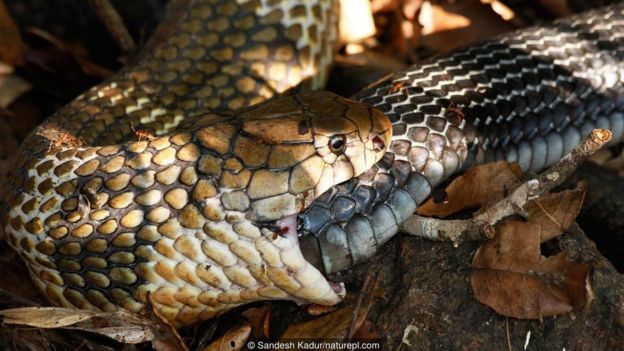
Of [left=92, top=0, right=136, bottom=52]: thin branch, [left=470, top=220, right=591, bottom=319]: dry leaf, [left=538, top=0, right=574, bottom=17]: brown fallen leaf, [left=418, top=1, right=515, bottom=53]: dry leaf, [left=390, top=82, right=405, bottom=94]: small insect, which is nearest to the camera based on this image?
[left=470, top=220, right=591, bottom=319]: dry leaf

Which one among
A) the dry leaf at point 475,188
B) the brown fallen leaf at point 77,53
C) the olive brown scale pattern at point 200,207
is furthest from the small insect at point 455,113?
the brown fallen leaf at point 77,53

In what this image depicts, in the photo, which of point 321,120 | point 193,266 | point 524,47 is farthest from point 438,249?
point 524,47

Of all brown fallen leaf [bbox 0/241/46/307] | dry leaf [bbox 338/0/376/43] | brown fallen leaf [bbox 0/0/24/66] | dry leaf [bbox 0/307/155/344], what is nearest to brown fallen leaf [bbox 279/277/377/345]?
dry leaf [bbox 0/307/155/344]

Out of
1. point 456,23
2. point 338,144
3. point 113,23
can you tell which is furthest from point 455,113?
point 113,23

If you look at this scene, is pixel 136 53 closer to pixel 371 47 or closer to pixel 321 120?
pixel 371 47

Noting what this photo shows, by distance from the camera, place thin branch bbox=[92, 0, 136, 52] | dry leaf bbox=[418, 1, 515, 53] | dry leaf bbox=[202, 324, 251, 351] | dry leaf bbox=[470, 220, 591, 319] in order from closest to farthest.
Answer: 1. dry leaf bbox=[470, 220, 591, 319]
2. dry leaf bbox=[202, 324, 251, 351]
3. thin branch bbox=[92, 0, 136, 52]
4. dry leaf bbox=[418, 1, 515, 53]

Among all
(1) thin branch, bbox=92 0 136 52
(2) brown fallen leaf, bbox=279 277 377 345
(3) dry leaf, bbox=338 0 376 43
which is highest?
(1) thin branch, bbox=92 0 136 52

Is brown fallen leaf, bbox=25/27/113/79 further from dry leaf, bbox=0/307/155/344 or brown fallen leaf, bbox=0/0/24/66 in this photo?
dry leaf, bbox=0/307/155/344
